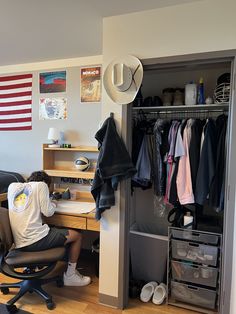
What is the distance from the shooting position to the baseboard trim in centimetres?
209

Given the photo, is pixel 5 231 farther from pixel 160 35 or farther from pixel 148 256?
pixel 160 35

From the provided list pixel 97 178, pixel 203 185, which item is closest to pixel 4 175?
pixel 97 178

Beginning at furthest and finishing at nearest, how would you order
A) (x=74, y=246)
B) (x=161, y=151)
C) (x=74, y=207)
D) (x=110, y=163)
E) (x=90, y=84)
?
(x=90, y=84) < (x=74, y=207) < (x=74, y=246) < (x=161, y=151) < (x=110, y=163)

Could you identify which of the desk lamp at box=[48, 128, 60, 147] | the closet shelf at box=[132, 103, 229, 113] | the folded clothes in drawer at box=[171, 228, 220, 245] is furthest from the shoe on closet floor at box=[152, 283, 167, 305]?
the desk lamp at box=[48, 128, 60, 147]

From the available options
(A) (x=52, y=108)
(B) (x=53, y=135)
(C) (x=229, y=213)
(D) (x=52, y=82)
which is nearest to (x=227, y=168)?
(C) (x=229, y=213)

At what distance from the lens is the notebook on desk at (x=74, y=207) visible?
8.24ft

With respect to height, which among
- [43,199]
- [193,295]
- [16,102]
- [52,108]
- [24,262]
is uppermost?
[16,102]

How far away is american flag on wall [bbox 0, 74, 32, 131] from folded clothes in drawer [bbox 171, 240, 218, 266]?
2.42 meters

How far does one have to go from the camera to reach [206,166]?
1997 millimetres

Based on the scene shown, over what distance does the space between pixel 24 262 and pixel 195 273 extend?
1443 mm

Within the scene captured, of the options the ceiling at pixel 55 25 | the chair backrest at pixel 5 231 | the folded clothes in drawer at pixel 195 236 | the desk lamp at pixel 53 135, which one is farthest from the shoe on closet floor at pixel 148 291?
the ceiling at pixel 55 25

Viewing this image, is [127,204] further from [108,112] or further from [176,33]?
[176,33]

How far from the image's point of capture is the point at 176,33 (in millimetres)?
1818

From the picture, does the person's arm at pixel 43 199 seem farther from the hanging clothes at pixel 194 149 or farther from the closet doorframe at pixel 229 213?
the closet doorframe at pixel 229 213
